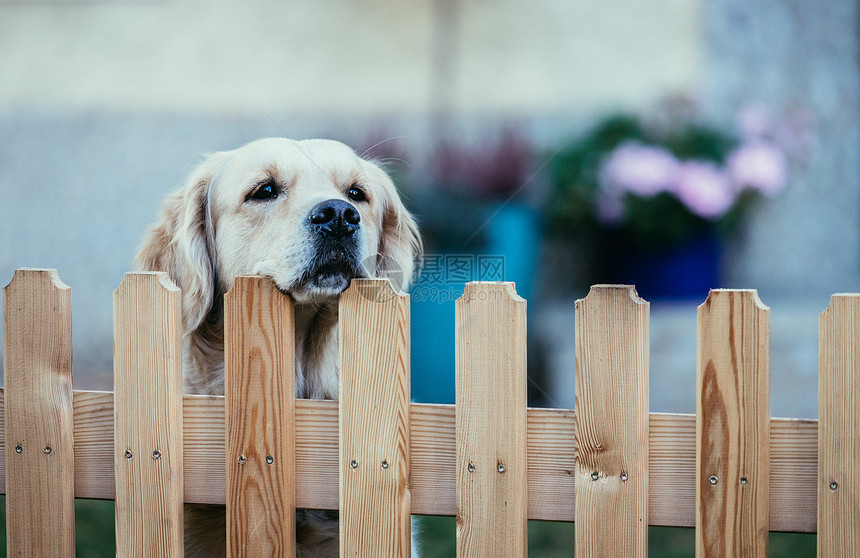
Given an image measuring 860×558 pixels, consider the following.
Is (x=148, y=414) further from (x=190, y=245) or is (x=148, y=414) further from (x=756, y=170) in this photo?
(x=756, y=170)

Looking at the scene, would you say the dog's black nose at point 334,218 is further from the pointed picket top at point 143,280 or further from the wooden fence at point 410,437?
the pointed picket top at point 143,280

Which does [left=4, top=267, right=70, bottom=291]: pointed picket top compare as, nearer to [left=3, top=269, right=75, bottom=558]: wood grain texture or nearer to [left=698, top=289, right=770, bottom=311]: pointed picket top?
[left=3, top=269, right=75, bottom=558]: wood grain texture

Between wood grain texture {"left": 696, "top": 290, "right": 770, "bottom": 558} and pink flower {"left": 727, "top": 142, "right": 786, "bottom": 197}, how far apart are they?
41 cm

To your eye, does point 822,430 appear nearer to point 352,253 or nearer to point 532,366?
point 532,366

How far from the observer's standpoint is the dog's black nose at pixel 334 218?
0.93 meters

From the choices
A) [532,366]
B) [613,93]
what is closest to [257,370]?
[532,366]

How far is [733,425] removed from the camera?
2.82 ft

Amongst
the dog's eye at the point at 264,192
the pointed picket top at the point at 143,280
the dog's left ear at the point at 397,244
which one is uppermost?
the dog's eye at the point at 264,192

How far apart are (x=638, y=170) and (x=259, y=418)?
2.50 feet

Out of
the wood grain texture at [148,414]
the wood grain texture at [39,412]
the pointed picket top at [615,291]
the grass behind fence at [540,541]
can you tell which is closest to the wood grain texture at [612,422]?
the pointed picket top at [615,291]

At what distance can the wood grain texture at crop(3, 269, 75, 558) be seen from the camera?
1030mm

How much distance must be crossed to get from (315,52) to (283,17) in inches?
3.7

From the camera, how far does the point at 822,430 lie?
85 centimetres

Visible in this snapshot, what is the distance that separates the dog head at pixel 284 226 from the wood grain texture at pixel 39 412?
0.18m
